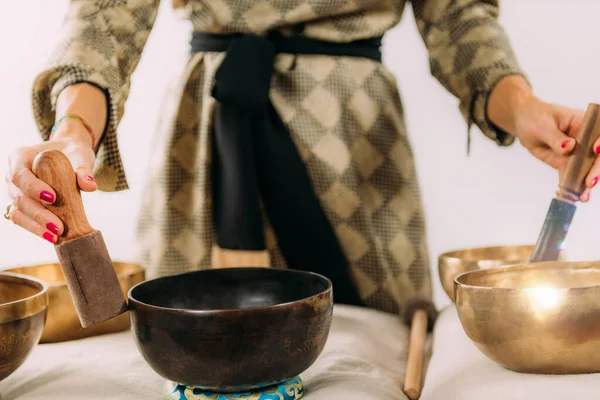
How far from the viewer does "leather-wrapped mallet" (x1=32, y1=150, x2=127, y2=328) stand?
0.63 m

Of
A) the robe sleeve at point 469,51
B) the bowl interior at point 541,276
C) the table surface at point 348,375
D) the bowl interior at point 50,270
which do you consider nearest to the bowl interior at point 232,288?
the table surface at point 348,375

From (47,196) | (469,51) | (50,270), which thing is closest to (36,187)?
(47,196)

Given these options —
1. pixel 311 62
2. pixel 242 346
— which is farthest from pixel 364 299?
pixel 242 346

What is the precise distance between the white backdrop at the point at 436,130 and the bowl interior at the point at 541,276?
4.68 feet

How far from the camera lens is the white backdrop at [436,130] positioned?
2.08 m

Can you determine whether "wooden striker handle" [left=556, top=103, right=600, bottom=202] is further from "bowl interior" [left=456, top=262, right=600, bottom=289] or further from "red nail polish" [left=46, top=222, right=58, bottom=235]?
"red nail polish" [left=46, top=222, right=58, bottom=235]

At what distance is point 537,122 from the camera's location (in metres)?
0.99

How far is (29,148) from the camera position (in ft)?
2.39

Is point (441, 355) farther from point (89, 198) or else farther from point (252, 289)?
point (89, 198)

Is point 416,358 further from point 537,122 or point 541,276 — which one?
point 537,122

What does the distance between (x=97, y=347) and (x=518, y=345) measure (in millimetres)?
512

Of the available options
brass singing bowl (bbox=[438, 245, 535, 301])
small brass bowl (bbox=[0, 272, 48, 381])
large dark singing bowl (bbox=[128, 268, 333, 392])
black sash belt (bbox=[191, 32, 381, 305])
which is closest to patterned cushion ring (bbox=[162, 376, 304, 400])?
large dark singing bowl (bbox=[128, 268, 333, 392])

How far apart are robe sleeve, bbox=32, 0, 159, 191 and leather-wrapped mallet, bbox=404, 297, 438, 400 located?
48cm

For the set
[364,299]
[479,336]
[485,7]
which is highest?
[485,7]
